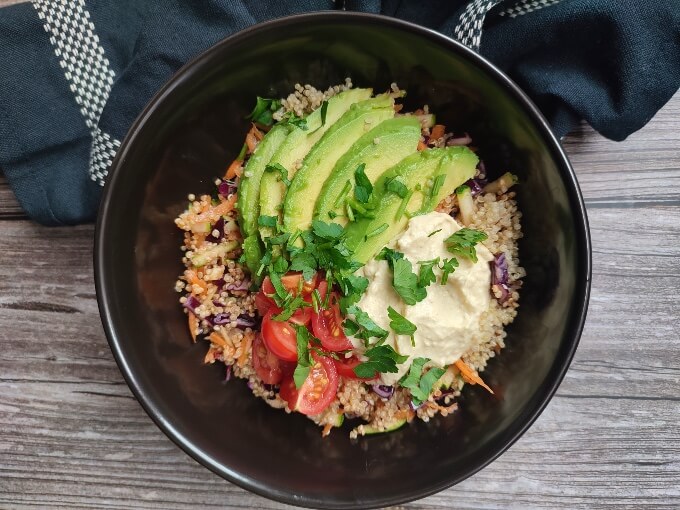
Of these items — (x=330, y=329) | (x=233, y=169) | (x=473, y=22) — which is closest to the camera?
(x=330, y=329)

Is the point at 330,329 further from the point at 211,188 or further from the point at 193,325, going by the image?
the point at 211,188

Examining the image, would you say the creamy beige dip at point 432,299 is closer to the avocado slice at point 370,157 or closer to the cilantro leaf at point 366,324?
the cilantro leaf at point 366,324

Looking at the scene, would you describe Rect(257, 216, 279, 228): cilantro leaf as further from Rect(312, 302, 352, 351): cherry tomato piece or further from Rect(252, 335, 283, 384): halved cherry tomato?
Rect(252, 335, 283, 384): halved cherry tomato

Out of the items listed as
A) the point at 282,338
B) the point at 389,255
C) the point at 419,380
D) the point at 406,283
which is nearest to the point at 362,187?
the point at 389,255

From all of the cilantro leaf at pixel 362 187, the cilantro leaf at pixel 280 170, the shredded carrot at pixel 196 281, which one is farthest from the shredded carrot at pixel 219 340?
the cilantro leaf at pixel 362 187

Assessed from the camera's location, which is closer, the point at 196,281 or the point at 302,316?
the point at 302,316

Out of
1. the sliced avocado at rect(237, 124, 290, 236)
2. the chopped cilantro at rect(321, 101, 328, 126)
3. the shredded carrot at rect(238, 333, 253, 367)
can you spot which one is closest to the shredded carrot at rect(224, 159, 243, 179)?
the sliced avocado at rect(237, 124, 290, 236)

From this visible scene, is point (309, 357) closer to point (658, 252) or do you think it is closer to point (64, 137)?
point (64, 137)
